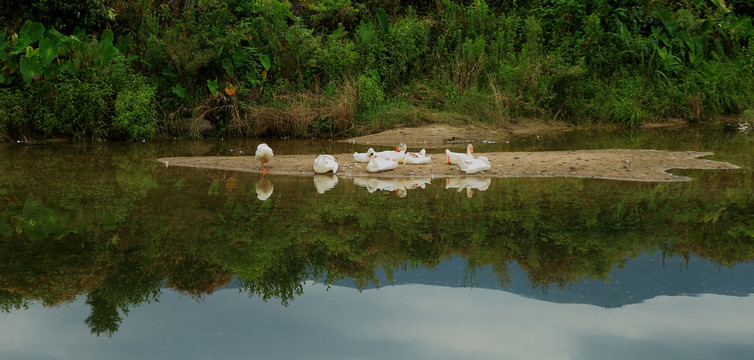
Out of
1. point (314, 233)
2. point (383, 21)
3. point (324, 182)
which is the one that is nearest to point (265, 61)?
point (383, 21)

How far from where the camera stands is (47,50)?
16.5 metres

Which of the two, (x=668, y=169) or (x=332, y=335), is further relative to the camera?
(x=668, y=169)

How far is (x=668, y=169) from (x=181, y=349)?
8.92 m

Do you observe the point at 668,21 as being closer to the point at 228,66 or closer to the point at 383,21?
the point at 383,21

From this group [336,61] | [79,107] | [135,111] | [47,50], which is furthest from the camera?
[336,61]

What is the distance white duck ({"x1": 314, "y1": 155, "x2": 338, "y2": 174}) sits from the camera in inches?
464

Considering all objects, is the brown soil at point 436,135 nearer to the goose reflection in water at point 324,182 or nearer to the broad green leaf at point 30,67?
the goose reflection in water at point 324,182

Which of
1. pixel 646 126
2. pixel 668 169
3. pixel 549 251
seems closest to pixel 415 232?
pixel 549 251

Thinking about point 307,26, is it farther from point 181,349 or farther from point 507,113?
point 181,349

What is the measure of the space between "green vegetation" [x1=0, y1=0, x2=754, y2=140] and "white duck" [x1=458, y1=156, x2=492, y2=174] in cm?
646

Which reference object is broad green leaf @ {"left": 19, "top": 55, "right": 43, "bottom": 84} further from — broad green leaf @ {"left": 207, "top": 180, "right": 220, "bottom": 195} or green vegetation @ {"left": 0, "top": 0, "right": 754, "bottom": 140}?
broad green leaf @ {"left": 207, "top": 180, "right": 220, "bottom": 195}

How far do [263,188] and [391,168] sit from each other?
2.13 meters

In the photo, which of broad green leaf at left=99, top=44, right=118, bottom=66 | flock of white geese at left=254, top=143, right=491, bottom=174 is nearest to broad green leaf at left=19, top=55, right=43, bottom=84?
broad green leaf at left=99, top=44, right=118, bottom=66

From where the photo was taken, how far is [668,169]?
12.0m
